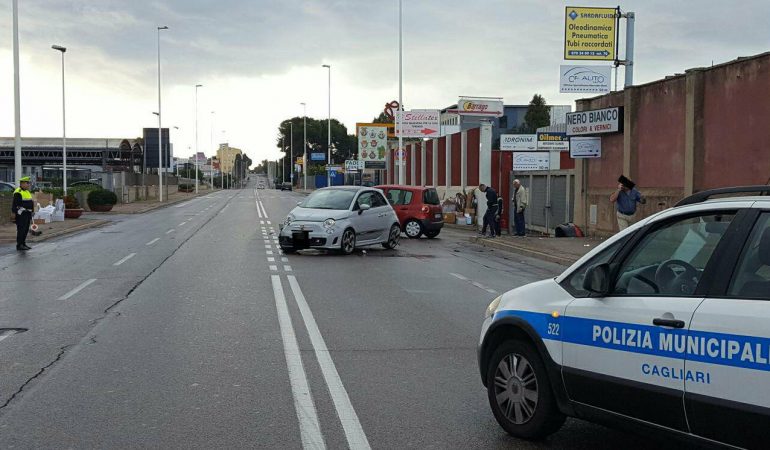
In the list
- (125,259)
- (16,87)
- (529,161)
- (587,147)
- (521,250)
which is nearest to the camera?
(125,259)

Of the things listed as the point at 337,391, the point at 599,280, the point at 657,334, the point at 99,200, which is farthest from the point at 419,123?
the point at 657,334

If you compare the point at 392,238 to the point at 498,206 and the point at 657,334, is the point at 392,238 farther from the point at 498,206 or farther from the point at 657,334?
the point at 657,334

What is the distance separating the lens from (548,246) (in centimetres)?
2138

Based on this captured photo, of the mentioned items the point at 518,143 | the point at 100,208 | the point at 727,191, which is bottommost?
the point at 100,208

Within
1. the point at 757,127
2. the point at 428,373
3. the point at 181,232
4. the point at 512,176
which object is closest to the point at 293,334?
the point at 428,373

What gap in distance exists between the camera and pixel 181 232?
88.0ft

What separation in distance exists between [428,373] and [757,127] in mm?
12743

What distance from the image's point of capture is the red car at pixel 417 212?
Result: 26.5m

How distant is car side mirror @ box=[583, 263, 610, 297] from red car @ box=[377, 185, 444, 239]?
21.9 meters

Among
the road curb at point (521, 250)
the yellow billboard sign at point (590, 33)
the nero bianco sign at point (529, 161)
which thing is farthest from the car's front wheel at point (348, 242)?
the yellow billboard sign at point (590, 33)

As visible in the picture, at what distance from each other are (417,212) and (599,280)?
868 inches

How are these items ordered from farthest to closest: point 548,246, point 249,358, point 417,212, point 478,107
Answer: point 478,107
point 417,212
point 548,246
point 249,358

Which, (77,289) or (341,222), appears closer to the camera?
(77,289)

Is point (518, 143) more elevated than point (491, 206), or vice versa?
point (518, 143)
